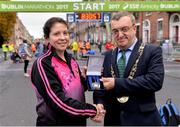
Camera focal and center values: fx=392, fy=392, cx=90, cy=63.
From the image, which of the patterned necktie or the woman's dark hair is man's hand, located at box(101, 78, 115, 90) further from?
the woman's dark hair

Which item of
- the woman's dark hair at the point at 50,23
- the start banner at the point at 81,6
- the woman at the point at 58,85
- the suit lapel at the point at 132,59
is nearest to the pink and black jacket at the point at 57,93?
the woman at the point at 58,85

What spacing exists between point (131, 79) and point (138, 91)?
107mm

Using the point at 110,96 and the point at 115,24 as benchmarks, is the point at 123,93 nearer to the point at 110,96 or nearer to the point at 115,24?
the point at 110,96

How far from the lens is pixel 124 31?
3051 millimetres

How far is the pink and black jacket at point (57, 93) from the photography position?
291 centimetres

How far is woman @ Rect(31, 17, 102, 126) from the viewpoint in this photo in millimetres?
2918

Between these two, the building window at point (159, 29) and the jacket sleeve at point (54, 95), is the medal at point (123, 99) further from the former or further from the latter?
the building window at point (159, 29)

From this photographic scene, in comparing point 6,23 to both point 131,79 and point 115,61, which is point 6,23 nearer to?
point 115,61

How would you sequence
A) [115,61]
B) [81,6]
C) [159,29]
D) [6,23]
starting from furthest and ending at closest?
1. [6,23]
2. [159,29]
3. [81,6]
4. [115,61]

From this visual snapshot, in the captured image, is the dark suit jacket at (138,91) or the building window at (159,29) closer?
the dark suit jacket at (138,91)

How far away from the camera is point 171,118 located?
3799mm

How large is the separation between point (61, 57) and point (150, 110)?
2.69 ft

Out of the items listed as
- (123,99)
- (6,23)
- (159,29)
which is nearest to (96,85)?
(123,99)

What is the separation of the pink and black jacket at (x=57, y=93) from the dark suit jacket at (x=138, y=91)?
237 millimetres
